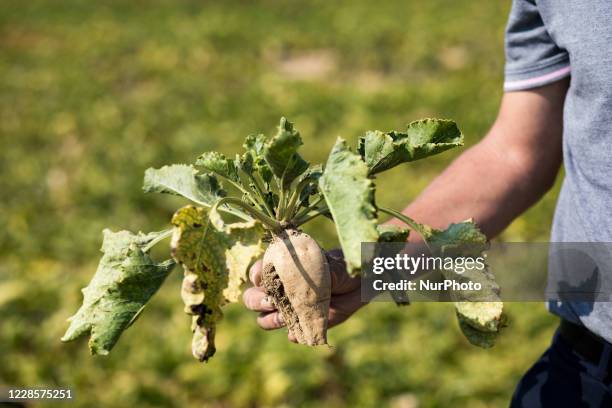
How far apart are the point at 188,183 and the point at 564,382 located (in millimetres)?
1096

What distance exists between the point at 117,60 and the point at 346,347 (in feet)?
27.2

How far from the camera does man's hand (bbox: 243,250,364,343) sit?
4.91ft

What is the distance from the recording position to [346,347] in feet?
12.7

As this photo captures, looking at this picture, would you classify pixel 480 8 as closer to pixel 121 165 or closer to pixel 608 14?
pixel 121 165

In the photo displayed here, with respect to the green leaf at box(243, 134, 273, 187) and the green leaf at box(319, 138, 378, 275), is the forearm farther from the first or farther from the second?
the green leaf at box(319, 138, 378, 275)

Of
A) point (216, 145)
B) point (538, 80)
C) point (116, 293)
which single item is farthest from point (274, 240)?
point (216, 145)

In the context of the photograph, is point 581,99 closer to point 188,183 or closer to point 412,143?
point 412,143

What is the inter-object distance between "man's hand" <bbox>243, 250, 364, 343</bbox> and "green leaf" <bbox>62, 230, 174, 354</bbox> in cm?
32

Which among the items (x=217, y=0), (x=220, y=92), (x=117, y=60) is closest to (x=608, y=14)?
(x=220, y=92)

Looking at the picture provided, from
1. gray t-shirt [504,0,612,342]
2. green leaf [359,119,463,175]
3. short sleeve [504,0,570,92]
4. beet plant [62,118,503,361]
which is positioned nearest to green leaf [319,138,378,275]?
beet plant [62,118,503,361]

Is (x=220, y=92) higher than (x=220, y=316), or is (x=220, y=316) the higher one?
(x=220, y=316)

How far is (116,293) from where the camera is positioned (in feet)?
3.96

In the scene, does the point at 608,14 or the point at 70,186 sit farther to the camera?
the point at 70,186

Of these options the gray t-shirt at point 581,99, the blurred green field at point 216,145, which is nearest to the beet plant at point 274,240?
the gray t-shirt at point 581,99
